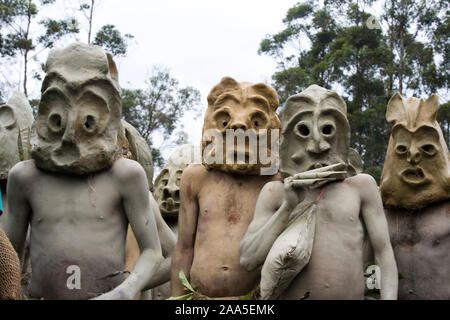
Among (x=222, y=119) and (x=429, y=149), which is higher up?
(x=222, y=119)

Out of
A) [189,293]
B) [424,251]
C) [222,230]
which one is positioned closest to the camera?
[189,293]

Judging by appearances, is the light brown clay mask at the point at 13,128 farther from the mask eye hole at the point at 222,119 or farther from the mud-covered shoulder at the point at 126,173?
the mud-covered shoulder at the point at 126,173

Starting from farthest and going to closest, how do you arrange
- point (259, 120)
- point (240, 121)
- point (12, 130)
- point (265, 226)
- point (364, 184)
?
point (12, 130) < point (259, 120) < point (240, 121) < point (364, 184) < point (265, 226)

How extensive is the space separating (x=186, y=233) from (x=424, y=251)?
2068mm

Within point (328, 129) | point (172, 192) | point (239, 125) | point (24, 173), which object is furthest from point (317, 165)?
point (172, 192)

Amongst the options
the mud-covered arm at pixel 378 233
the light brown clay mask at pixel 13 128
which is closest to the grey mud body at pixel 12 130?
the light brown clay mask at pixel 13 128

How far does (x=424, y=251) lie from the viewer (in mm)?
5602

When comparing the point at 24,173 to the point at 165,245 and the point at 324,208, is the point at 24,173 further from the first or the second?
the point at 324,208

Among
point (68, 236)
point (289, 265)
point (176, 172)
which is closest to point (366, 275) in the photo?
point (289, 265)

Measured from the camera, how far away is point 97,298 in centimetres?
388

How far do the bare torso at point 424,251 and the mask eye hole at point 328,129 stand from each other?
1.49 metres

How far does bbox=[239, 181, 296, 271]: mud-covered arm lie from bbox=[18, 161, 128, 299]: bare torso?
870 mm

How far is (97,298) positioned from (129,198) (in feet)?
2.49

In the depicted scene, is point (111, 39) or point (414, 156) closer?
point (414, 156)
